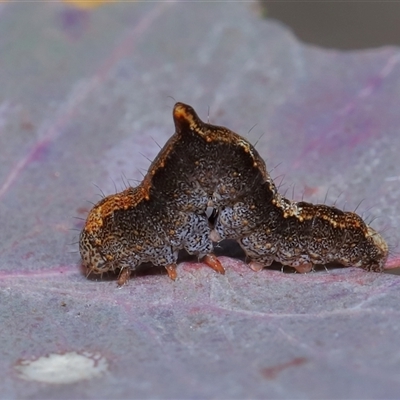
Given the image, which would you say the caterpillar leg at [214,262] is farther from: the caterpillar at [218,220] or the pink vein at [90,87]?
the pink vein at [90,87]

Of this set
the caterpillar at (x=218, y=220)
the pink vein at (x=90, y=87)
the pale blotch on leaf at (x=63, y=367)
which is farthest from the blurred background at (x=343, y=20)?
the pale blotch on leaf at (x=63, y=367)

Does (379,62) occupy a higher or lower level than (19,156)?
higher

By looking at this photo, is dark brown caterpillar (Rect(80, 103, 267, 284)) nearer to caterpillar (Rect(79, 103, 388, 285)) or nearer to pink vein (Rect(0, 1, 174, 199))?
caterpillar (Rect(79, 103, 388, 285))

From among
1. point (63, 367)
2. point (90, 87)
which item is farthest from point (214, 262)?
point (90, 87)

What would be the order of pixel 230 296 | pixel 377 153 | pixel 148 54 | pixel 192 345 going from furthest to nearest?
1. pixel 148 54
2. pixel 377 153
3. pixel 230 296
4. pixel 192 345

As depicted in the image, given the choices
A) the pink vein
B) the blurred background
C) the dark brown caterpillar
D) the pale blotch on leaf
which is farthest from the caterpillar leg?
the blurred background

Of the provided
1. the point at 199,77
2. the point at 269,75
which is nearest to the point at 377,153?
the point at 269,75

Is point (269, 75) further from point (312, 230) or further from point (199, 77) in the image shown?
point (312, 230)
